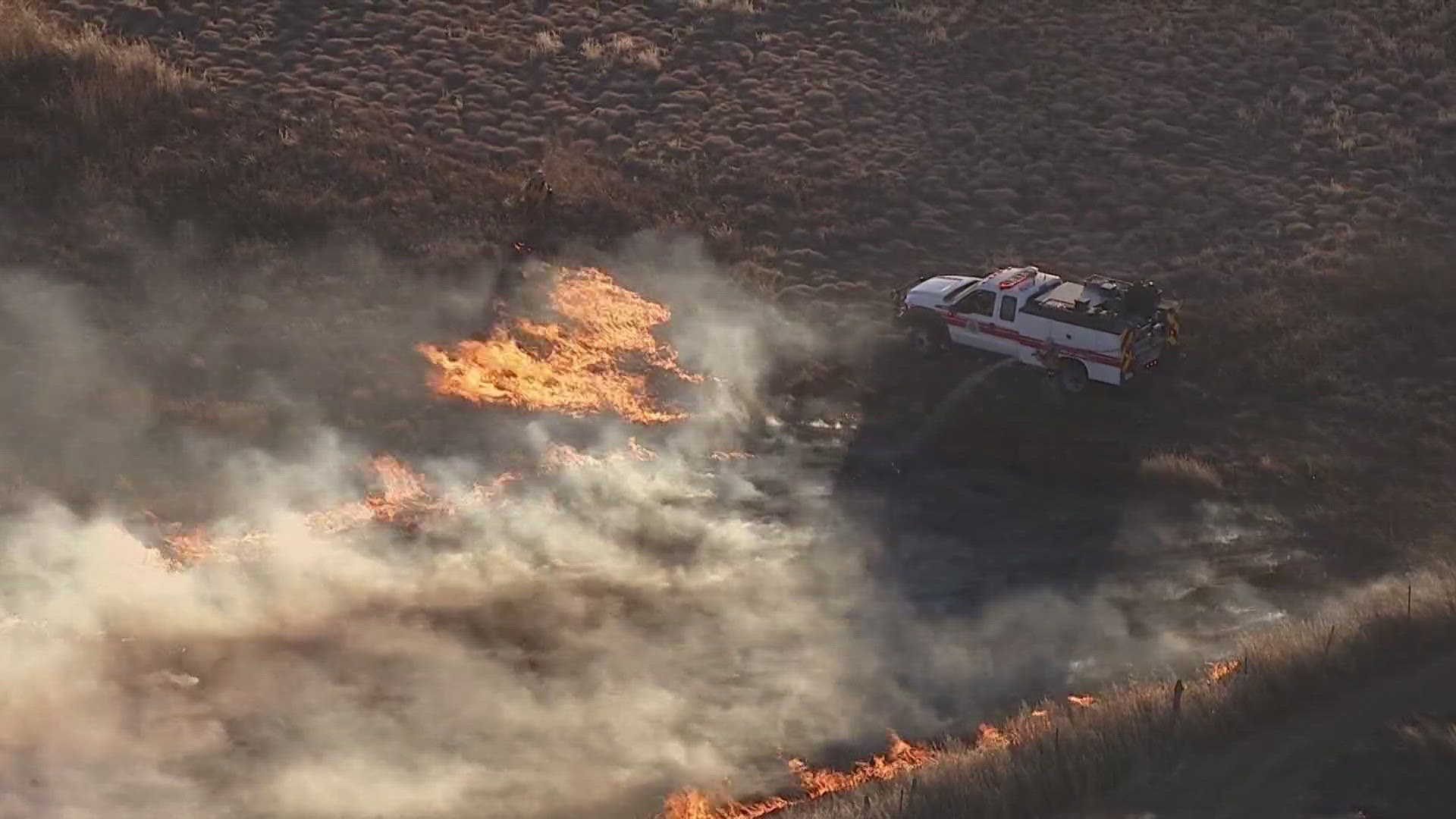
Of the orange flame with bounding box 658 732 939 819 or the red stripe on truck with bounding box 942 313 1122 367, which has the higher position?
the red stripe on truck with bounding box 942 313 1122 367

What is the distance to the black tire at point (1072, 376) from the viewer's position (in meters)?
26.6

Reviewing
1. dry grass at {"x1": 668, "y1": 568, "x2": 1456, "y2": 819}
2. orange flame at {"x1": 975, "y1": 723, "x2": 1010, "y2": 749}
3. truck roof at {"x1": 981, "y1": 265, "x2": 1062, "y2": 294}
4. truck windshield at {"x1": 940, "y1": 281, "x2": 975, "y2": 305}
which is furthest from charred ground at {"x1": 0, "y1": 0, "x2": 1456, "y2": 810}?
orange flame at {"x1": 975, "y1": 723, "x2": 1010, "y2": 749}

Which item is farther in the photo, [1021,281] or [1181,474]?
[1021,281]

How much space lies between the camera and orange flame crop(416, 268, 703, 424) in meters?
27.2

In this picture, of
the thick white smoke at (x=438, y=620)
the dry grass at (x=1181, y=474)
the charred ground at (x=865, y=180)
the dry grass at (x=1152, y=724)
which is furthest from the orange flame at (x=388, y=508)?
the dry grass at (x=1181, y=474)

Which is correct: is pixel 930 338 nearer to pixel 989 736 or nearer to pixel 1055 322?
pixel 1055 322

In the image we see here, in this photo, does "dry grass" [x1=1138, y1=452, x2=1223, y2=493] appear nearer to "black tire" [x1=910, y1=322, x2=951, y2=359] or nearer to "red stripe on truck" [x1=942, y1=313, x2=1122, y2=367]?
"red stripe on truck" [x1=942, y1=313, x2=1122, y2=367]

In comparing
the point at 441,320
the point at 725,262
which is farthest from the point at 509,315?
the point at 725,262

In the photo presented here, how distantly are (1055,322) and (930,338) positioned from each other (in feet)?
8.55

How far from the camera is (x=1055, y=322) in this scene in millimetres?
26406

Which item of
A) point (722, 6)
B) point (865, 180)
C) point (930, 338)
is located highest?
point (722, 6)

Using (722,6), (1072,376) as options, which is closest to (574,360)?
(1072,376)

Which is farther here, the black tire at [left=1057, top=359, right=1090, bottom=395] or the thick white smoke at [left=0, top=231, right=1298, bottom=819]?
the black tire at [left=1057, top=359, right=1090, bottom=395]

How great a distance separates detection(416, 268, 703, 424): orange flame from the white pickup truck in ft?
14.7
